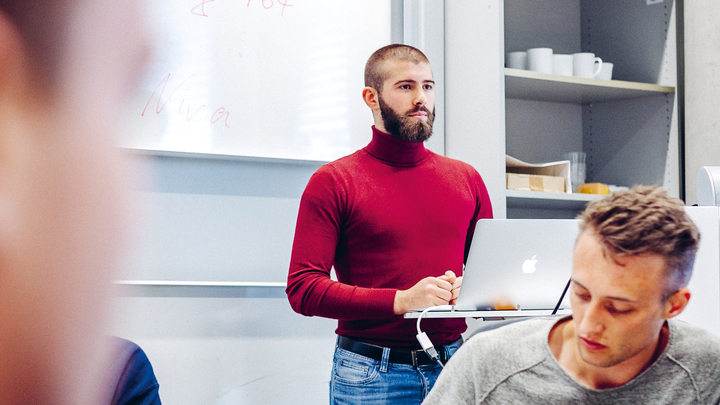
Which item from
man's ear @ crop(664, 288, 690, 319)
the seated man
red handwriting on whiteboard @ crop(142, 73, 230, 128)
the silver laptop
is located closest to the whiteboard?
red handwriting on whiteboard @ crop(142, 73, 230, 128)

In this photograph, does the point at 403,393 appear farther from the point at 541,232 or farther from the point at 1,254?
the point at 1,254

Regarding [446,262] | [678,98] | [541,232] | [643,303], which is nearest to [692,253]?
[643,303]

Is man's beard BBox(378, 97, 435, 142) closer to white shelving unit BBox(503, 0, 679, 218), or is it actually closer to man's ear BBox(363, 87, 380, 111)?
man's ear BBox(363, 87, 380, 111)

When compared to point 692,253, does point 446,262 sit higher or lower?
lower

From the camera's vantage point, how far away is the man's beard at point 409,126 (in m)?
1.52

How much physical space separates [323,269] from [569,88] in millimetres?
1218

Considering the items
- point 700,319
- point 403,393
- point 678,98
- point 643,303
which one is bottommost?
point 403,393

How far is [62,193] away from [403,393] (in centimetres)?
90

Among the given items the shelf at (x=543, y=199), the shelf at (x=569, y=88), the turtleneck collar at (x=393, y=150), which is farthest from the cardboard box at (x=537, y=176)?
the turtleneck collar at (x=393, y=150)

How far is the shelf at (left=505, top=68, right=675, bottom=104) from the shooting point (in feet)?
6.70

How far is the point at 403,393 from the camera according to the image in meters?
1.38

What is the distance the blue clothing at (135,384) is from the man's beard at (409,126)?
0.75 meters

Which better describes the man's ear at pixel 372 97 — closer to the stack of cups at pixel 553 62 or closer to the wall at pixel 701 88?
the stack of cups at pixel 553 62

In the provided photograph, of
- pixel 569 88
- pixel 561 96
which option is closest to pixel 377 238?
pixel 569 88
